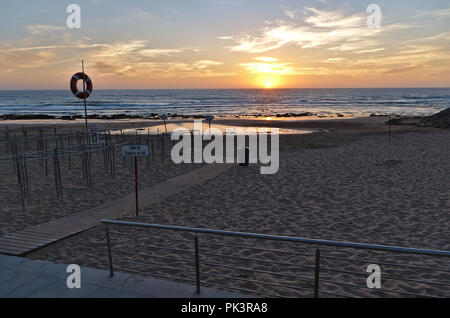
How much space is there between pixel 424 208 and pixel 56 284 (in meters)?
8.22

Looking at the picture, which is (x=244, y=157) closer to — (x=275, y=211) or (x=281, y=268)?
(x=275, y=211)

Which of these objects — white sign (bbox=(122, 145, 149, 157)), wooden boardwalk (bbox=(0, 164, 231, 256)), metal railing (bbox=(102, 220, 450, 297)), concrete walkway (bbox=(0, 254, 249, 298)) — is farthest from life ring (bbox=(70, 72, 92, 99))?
concrete walkway (bbox=(0, 254, 249, 298))

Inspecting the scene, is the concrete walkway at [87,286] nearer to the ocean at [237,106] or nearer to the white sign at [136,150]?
the white sign at [136,150]

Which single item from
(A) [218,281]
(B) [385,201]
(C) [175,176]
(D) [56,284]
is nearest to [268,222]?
(A) [218,281]

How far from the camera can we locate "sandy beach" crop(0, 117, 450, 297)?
5688 mm

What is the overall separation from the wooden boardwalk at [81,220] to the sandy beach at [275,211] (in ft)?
0.92

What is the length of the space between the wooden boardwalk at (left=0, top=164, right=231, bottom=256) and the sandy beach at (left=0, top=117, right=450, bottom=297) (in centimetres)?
28

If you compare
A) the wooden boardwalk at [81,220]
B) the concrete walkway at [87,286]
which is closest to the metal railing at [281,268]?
the concrete walkway at [87,286]

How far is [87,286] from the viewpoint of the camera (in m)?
4.21

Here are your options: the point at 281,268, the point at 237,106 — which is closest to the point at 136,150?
the point at 281,268

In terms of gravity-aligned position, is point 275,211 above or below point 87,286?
below

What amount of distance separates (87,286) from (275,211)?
5.16 meters

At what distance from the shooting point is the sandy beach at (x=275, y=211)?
5.69 metres

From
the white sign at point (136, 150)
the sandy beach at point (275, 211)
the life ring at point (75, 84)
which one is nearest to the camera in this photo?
the sandy beach at point (275, 211)
